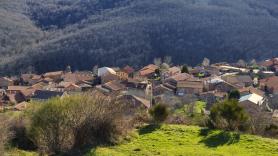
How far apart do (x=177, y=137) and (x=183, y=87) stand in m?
23.6

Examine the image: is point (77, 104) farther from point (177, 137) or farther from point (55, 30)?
point (55, 30)

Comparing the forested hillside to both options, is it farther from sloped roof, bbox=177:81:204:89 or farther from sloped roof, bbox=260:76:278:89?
sloped roof, bbox=177:81:204:89

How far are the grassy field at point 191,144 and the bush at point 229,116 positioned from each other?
679 mm

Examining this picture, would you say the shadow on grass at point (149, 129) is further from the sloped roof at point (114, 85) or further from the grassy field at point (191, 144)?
the sloped roof at point (114, 85)

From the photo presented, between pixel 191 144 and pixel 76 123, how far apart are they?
142 inches

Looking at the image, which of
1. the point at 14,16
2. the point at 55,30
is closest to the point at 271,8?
the point at 55,30

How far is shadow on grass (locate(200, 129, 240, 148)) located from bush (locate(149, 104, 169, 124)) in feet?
7.39

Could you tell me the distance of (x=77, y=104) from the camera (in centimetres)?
1384

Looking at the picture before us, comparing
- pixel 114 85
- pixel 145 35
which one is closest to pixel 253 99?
pixel 114 85

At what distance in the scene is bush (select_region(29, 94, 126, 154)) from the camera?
13.5 meters

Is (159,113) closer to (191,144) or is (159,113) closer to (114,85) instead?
(191,144)

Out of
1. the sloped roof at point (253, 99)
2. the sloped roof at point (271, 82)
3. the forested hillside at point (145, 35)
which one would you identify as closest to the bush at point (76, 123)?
the sloped roof at point (253, 99)

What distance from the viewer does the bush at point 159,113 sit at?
17938mm

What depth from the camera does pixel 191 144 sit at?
1477cm
